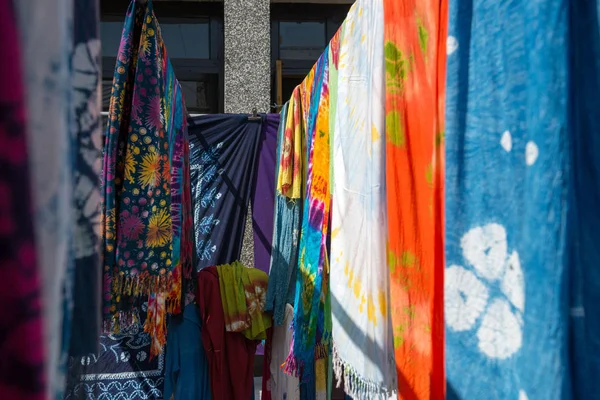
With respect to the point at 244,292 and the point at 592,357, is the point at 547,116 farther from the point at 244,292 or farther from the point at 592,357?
the point at 244,292

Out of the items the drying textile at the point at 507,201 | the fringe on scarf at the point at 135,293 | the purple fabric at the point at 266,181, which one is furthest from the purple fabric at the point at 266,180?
the drying textile at the point at 507,201

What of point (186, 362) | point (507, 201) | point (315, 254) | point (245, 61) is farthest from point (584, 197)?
point (245, 61)

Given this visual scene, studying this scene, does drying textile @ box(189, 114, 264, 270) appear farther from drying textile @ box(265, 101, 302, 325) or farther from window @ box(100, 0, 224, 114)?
window @ box(100, 0, 224, 114)

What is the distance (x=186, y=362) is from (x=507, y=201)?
242 cm

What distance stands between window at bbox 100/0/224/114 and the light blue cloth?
2.66 meters

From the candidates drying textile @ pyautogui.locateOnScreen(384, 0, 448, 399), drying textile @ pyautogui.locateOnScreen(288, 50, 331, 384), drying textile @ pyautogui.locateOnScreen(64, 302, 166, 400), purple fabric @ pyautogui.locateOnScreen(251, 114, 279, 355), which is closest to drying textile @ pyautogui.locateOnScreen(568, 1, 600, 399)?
drying textile @ pyautogui.locateOnScreen(384, 0, 448, 399)

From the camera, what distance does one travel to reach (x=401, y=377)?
123 cm

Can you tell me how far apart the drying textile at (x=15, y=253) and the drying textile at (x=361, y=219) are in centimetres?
93

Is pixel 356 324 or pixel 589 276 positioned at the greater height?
pixel 589 276

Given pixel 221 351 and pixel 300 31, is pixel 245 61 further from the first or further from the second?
pixel 221 351

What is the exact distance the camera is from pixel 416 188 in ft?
4.05

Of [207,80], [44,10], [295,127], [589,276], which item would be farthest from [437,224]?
[207,80]

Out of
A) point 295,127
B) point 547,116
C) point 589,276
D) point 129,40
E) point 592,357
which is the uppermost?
point 129,40

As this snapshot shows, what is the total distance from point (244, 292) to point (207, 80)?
283 centimetres
